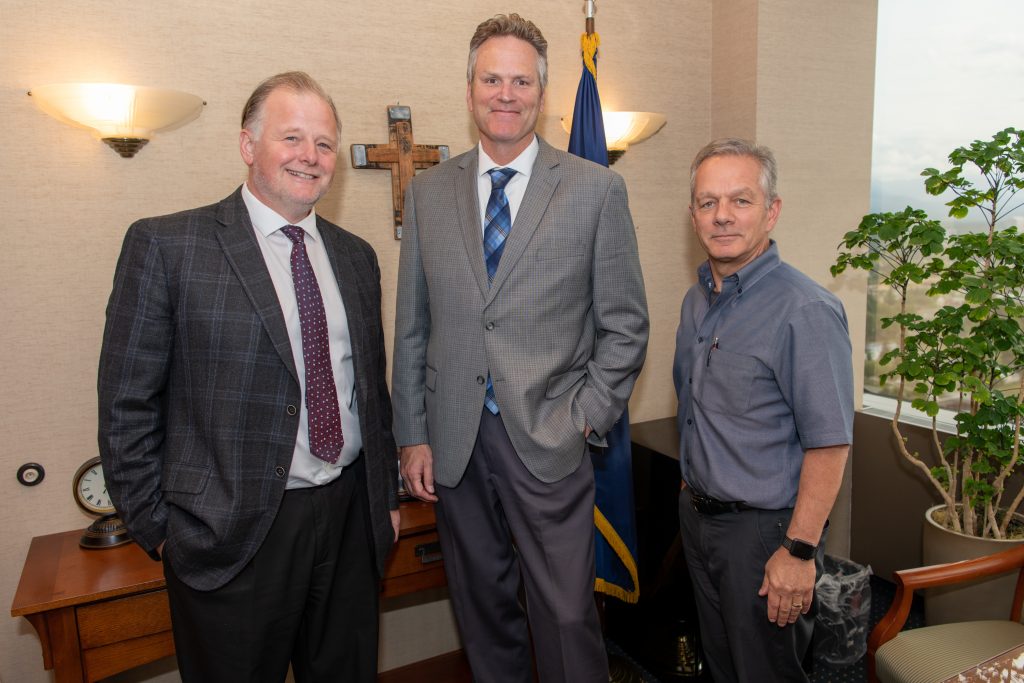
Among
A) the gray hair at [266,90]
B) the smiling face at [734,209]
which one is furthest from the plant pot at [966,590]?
the gray hair at [266,90]

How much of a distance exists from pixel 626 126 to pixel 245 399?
1.88 meters

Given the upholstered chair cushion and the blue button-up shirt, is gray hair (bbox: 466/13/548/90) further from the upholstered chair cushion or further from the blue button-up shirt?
the upholstered chair cushion

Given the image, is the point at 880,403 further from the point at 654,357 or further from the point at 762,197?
the point at 762,197

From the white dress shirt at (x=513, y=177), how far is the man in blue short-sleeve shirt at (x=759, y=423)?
1.36 feet

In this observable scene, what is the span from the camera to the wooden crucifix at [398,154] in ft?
7.95

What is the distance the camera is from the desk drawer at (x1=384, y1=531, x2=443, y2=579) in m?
2.19

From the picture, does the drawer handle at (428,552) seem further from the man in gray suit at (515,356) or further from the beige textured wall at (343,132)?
the beige textured wall at (343,132)

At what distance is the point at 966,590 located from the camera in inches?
90.0

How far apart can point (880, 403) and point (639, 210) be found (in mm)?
1463

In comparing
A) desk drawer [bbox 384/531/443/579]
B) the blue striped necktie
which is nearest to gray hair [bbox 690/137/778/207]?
the blue striped necktie

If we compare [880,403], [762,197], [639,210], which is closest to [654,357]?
[639,210]

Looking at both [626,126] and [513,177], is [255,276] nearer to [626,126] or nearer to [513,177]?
[513,177]

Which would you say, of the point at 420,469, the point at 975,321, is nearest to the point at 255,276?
the point at 420,469

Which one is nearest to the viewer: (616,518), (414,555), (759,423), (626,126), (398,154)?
(759,423)
